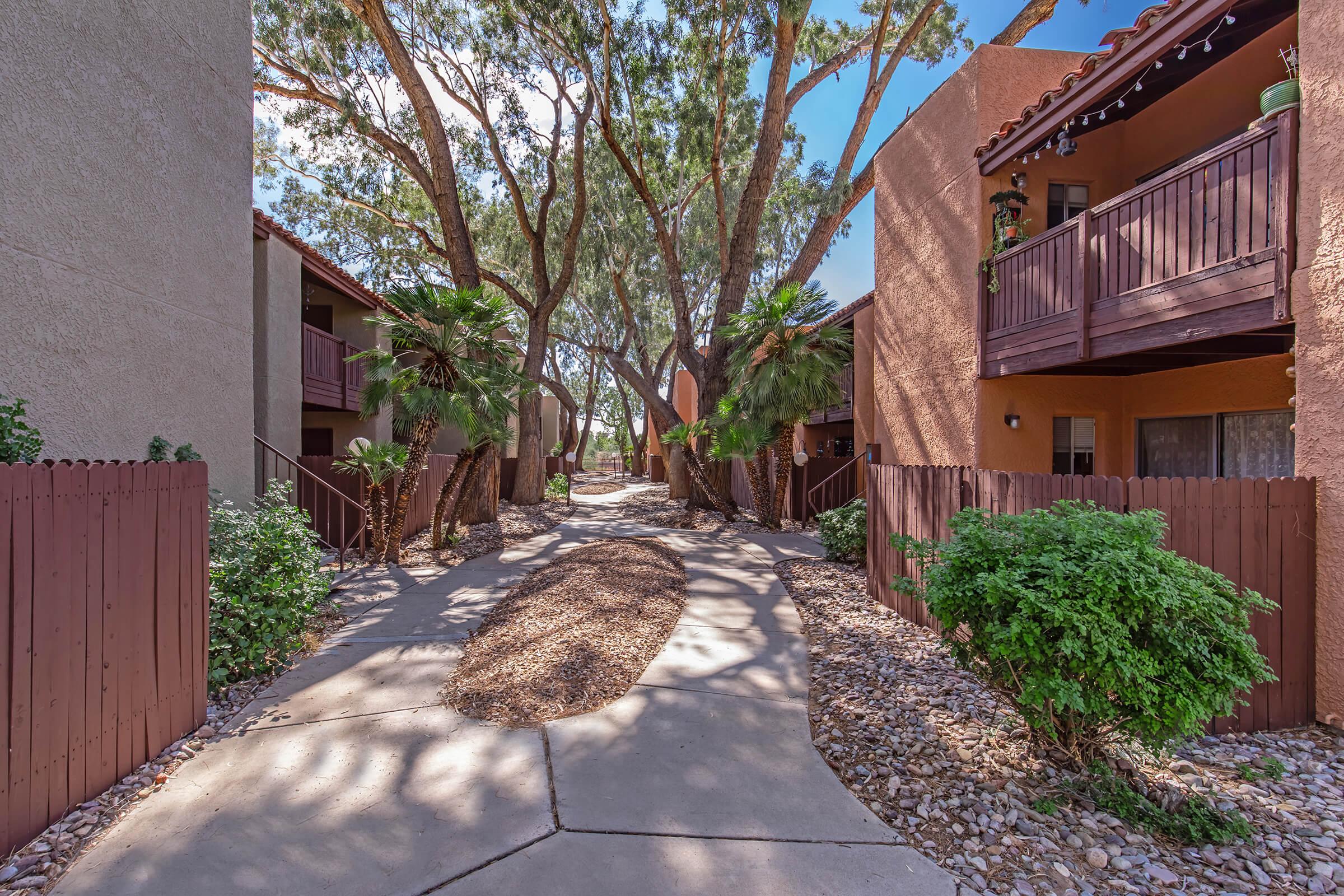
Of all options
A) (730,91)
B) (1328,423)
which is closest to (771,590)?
(1328,423)

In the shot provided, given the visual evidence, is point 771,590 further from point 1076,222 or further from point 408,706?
point 1076,222

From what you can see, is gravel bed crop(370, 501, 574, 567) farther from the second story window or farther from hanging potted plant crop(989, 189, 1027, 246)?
the second story window

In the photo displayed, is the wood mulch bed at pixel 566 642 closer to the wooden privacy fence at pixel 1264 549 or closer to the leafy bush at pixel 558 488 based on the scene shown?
the wooden privacy fence at pixel 1264 549

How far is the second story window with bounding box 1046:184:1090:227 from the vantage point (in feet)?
27.9

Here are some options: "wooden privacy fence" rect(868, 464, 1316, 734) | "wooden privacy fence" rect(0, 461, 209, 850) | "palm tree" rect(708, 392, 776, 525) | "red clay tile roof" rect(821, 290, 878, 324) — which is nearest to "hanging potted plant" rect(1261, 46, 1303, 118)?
"wooden privacy fence" rect(868, 464, 1316, 734)

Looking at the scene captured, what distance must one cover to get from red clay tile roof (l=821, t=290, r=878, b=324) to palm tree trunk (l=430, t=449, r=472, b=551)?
840 centimetres

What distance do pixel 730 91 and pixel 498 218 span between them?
9.19 m

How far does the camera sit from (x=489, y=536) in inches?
492

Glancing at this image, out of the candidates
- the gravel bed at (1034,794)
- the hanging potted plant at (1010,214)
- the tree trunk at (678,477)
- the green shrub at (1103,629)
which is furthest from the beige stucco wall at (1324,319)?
the tree trunk at (678,477)

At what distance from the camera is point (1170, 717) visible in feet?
10.3

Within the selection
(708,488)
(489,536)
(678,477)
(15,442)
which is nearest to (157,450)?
(15,442)

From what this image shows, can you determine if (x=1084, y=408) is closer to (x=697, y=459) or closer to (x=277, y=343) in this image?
(x=697, y=459)

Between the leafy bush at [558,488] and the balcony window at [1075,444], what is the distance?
49.8ft

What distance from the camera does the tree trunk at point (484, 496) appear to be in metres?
13.7
